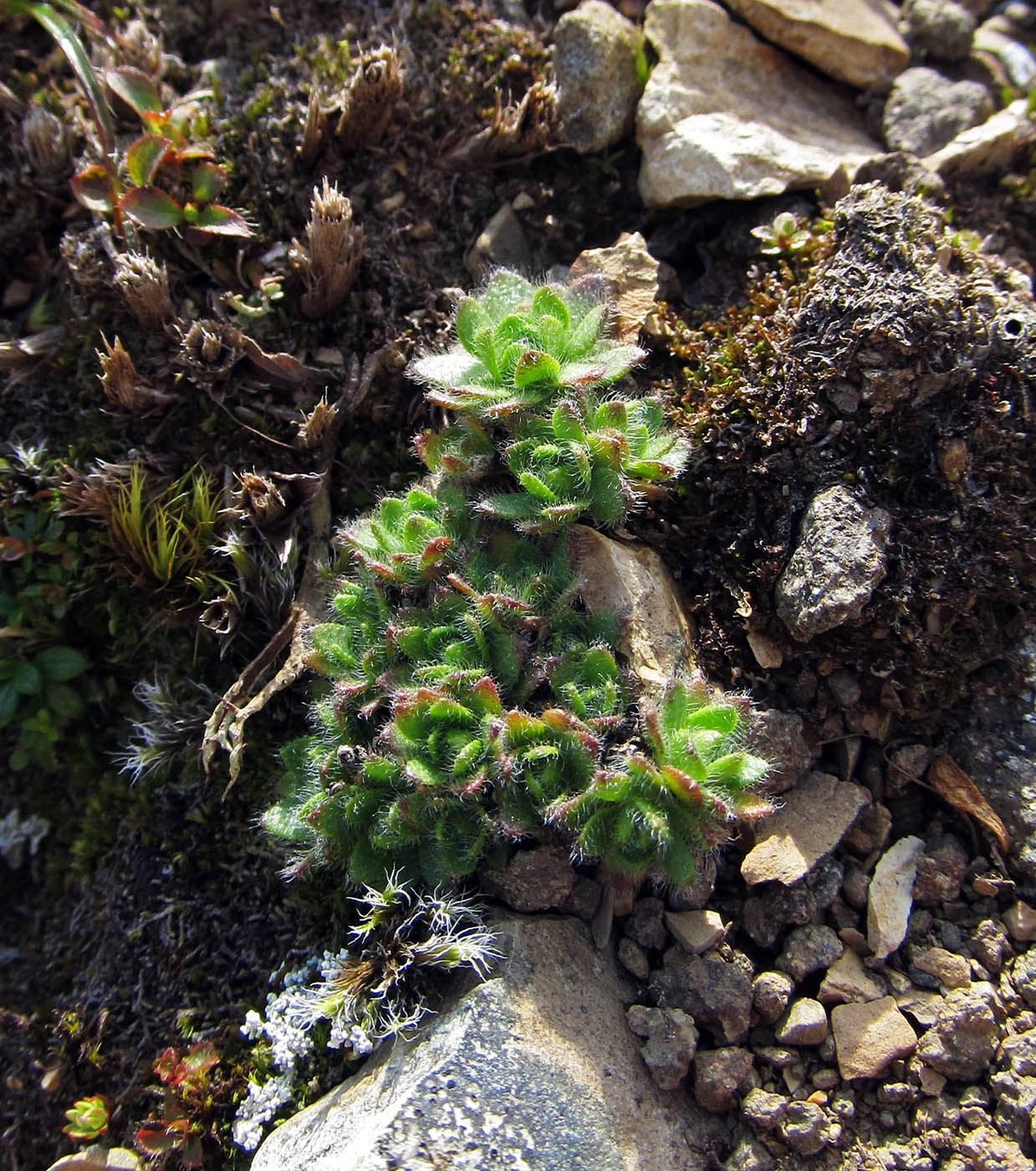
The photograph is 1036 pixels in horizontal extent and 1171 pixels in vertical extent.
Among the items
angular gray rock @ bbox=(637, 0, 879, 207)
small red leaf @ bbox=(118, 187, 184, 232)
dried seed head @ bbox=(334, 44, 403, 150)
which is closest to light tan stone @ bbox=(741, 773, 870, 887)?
angular gray rock @ bbox=(637, 0, 879, 207)

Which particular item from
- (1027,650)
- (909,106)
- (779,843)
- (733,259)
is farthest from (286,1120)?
(909,106)

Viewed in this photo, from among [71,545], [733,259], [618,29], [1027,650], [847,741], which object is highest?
[618,29]

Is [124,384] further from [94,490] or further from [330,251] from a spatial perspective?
[330,251]

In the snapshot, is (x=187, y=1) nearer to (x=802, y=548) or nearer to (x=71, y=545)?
(x=71, y=545)

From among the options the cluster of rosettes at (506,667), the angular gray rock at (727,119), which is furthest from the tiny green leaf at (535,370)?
the angular gray rock at (727,119)

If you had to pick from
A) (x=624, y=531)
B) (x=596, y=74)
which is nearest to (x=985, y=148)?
(x=596, y=74)
